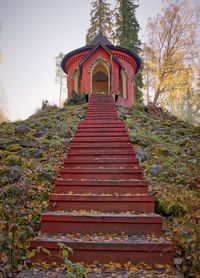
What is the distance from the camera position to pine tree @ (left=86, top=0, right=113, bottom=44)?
114ft

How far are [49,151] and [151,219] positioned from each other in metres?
4.21

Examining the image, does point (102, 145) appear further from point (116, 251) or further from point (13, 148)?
point (116, 251)

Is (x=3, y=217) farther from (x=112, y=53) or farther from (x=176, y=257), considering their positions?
(x=112, y=53)

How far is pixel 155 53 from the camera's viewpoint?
22.6m

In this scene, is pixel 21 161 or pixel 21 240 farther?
pixel 21 161

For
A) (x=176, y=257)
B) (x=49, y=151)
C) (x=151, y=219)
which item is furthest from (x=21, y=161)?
(x=176, y=257)

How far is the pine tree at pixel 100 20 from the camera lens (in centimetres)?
3462

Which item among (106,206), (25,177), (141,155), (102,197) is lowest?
(106,206)

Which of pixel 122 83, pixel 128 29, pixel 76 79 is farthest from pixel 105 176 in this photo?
pixel 128 29

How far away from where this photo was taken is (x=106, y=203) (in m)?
4.70

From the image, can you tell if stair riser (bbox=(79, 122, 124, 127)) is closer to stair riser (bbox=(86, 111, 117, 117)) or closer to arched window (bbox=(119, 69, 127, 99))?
stair riser (bbox=(86, 111, 117, 117))

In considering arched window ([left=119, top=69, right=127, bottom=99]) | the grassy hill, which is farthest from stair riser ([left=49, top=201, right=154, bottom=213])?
arched window ([left=119, top=69, right=127, bottom=99])

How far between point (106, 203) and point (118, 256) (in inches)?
47.5

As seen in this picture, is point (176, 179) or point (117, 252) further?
point (176, 179)
